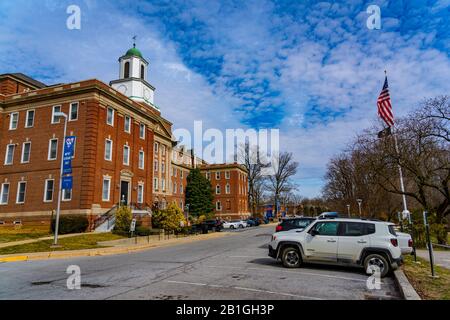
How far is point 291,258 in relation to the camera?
11.2 metres

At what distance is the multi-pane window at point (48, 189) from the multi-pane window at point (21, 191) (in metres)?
2.88

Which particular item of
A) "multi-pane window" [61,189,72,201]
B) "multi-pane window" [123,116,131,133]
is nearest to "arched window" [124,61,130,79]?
"multi-pane window" [123,116,131,133]

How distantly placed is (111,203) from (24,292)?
26.1 metres

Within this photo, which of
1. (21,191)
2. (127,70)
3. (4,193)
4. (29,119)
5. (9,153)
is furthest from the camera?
(127,70)

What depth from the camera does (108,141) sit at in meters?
34.1

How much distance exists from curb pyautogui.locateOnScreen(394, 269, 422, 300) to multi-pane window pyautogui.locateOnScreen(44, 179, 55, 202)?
102 feet

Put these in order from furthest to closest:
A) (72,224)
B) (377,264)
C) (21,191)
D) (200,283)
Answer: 1. (21,191)
2. (72,224)
3. (377,264)
4. (200,283)

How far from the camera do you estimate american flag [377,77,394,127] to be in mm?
22047

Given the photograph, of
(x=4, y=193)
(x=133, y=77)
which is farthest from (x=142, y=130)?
(x=133, y=77)

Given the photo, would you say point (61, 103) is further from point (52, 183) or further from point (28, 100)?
point (52, 183)

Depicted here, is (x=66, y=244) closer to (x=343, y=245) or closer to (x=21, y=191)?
(x=21, y=191)

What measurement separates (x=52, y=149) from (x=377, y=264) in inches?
1272

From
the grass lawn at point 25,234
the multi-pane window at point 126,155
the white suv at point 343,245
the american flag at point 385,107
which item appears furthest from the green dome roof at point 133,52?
the white suv at point 343,245
